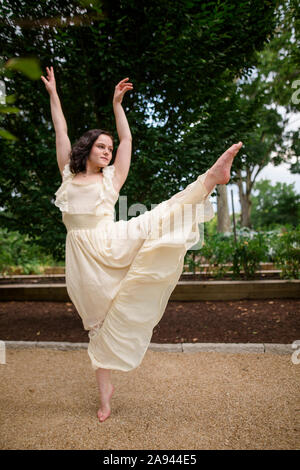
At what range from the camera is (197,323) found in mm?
3934

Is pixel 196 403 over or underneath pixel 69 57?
underneath

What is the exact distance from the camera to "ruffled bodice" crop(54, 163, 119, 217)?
2.12 metres

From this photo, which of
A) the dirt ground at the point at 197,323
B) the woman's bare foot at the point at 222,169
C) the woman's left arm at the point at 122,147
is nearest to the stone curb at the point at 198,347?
the dirt ground at the point at 197,323

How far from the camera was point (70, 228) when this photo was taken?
7.17 feet

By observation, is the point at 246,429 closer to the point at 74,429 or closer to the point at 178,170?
the point at 74,429

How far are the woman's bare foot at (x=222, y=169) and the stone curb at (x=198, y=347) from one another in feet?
6.84

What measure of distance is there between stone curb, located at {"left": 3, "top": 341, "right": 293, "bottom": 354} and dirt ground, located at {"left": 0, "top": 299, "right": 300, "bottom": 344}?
167 millimetres

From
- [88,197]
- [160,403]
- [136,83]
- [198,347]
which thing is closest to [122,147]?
[88,197]

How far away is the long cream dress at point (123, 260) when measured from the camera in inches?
72.4

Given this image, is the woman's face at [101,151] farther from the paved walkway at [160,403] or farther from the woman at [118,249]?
the paved walkway at [160,403]

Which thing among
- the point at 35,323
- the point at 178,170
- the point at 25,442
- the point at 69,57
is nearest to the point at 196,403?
the point at 25,442

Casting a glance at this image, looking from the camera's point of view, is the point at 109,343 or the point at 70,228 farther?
the point at 70,228

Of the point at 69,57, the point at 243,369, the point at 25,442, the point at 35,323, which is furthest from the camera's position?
the point at 35,323

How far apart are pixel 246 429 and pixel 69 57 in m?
3.92
